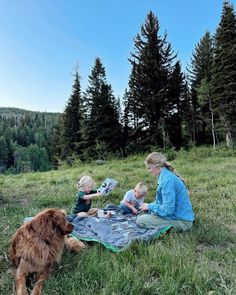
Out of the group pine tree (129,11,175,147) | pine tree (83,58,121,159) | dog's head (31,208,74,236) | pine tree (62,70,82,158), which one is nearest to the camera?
dog's head (31,208,74,236)

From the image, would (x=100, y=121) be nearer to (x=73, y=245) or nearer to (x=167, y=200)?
(x=167, y=200)

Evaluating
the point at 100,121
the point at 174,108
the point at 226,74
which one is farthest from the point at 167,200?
the point at 100,121

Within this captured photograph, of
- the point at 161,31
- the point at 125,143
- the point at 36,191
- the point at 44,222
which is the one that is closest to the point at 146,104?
the point at 125,143

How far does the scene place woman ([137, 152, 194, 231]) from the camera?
16.0ft

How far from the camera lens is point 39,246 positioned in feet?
10.7

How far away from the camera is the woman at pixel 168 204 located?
4.87 m

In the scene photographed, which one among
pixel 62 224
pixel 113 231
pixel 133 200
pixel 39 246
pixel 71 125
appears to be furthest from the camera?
pixel 71 125

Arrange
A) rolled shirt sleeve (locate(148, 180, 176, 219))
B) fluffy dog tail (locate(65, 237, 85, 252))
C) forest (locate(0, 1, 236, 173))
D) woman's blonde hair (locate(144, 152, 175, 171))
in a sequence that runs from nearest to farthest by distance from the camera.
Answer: fluffy dog tail (locate(65, 237, 85, 252)) → rolled shirt sleeve (locate(148, 180, 176, 219)) → woman's blonde hair (locate(144, 152, 175, 171)) → forest (locate(0, 1, 236, 173))

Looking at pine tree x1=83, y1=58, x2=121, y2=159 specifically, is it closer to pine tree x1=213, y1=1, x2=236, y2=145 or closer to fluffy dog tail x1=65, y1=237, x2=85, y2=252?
pine tree x1=213, y1=1, x2=236, y2=145

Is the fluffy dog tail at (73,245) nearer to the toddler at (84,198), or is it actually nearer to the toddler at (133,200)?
the toddler at (84,198)

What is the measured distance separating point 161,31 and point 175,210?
22.4m

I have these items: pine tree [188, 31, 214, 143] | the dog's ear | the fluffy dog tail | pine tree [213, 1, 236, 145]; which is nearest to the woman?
the fluffy dog tail

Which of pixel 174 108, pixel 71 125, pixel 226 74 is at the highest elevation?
pixel 226 74

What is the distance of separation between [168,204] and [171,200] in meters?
0.08
